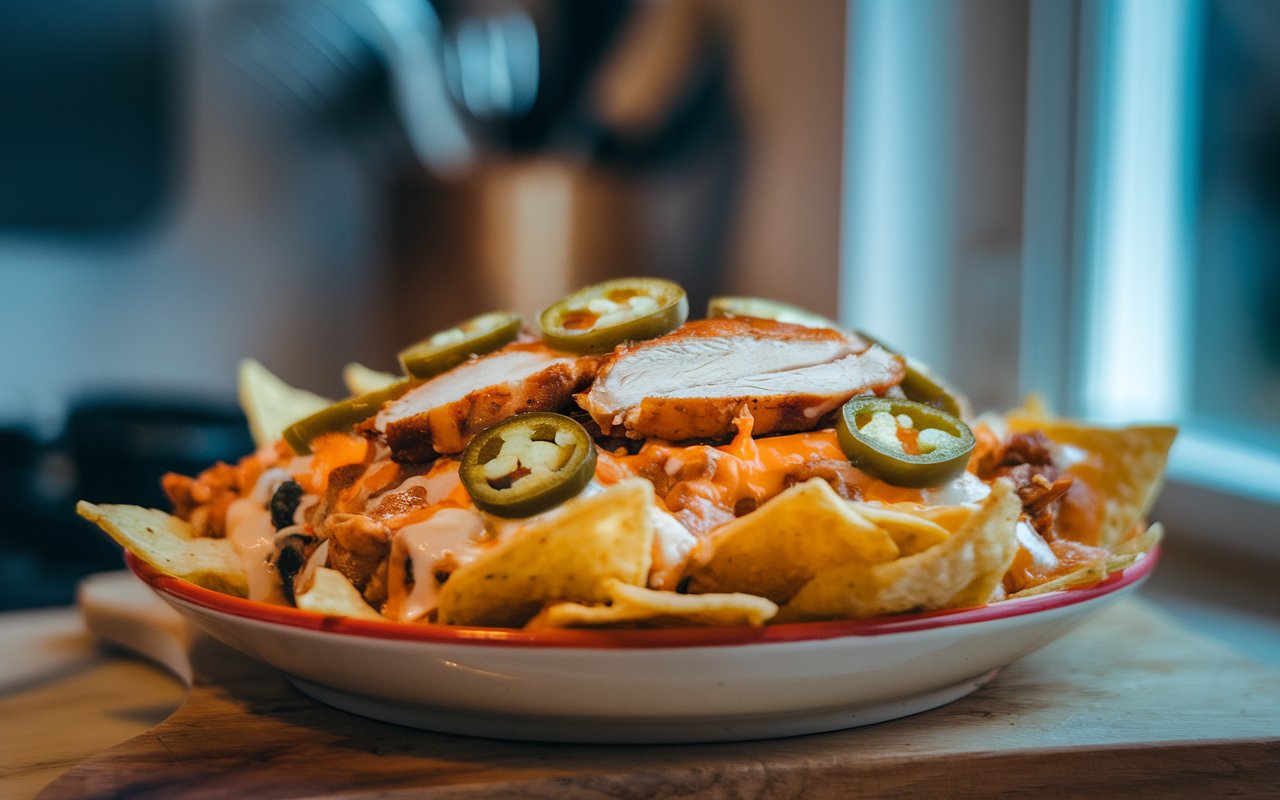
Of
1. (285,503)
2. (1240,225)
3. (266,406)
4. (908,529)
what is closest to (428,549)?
(285,503)

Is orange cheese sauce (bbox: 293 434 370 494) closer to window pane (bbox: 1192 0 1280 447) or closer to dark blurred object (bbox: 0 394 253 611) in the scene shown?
dark blurred object (bbox: 0 394 253 611)

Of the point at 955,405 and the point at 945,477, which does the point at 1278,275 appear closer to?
the point at 955,405

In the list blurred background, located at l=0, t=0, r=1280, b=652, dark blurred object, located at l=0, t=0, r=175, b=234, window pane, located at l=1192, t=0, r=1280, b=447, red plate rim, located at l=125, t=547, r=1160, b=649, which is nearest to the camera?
red plate rim, located at l=125, t=547, r=1160, b=649

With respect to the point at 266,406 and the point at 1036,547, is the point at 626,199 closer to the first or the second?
the point at 266,406

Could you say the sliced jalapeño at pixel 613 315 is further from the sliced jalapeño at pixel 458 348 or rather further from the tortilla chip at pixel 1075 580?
the tortilla chip at pixel 1075 580

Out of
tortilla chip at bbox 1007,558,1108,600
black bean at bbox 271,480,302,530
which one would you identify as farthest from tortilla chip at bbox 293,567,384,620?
tortilla chip at bbox 1007,558,1108,600

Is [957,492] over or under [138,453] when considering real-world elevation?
over
